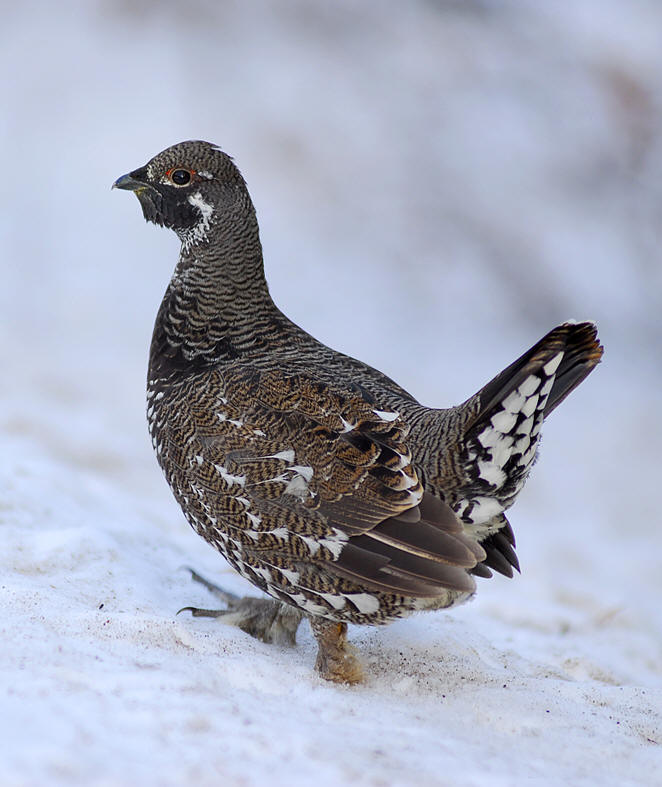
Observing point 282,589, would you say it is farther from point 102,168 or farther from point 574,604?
point 102,168

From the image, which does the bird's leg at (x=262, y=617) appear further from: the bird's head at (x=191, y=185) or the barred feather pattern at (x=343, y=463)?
the bird's head at (x=191, y=185)

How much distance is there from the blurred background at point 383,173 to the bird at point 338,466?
481cm

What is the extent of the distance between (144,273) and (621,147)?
544 cm

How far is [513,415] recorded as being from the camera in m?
3.57

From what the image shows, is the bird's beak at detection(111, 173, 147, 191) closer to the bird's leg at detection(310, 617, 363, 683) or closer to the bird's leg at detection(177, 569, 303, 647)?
the bird's leg at detection(177, 569, 303, 647)

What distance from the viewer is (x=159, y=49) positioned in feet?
33.9

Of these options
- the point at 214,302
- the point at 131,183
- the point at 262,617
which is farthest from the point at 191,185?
the point at 262,617

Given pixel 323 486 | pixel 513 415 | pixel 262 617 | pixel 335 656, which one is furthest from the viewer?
pixel 262 617

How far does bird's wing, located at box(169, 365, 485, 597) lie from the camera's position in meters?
3.53

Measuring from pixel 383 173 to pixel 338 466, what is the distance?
7165 mm

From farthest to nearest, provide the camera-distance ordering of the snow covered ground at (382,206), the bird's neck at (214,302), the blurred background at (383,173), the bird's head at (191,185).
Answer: the blurred background at (383,173)
the snow covered ground at (382,206)
the bird's head at (191,185)
the bird's neck at (214,302)

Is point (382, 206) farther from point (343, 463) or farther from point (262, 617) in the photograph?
point (343, 463)

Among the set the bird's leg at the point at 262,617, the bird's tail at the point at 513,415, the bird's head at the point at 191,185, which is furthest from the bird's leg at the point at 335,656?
the bird's head at the point at 191,185

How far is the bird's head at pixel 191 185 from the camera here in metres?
4.52
